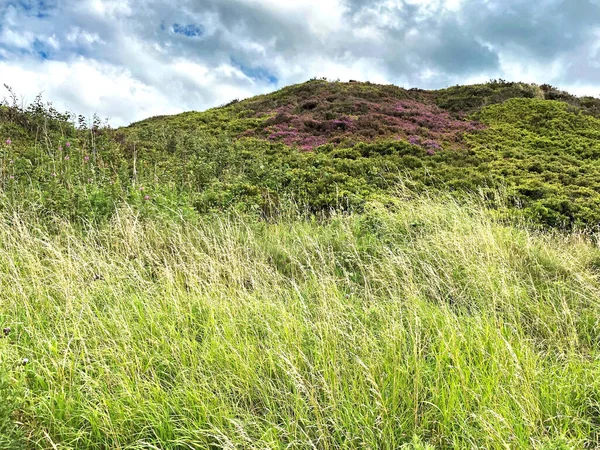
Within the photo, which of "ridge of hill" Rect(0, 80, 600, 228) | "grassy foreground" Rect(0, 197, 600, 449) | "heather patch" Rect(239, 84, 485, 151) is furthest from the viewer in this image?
"heather patch" Rect(239, 84, 485, 151)

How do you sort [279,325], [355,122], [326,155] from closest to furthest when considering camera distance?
[279,325]
[326,155]
[355,122]

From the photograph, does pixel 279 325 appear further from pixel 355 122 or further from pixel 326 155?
pixel 355 122

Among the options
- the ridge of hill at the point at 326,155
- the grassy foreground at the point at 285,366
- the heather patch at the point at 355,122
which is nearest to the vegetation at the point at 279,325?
the grassy foreground at the point at 285,366

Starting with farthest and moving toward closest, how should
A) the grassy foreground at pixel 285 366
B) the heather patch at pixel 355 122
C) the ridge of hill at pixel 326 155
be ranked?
the heather patch at pixel 355 122
the ridge of hill at pixel 326 155
the grassy foreground at pixel 285 366

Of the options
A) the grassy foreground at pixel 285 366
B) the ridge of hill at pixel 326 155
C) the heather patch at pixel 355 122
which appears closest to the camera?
the grassy foreground at pixel 285 366

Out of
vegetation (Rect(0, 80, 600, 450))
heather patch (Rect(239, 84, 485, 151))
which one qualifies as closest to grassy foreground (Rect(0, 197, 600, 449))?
vegetation (Rect(0, 80, 600, 450))

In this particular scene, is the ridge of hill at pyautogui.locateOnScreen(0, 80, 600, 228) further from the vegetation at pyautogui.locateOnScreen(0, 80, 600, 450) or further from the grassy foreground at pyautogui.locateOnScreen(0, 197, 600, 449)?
the grassy foreground at pyautogui.locateOnScreen(0, 197, 600, 449)

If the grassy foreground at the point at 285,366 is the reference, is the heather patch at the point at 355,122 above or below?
above

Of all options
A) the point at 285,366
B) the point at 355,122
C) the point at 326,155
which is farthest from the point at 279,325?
the point at 355,122

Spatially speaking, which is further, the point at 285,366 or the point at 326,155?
the point at 326,155

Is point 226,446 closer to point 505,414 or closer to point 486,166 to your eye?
point 505,414

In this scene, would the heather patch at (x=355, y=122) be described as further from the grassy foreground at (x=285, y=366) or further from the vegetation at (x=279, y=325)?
Result: the grassy foreground at (x=285, y=366)

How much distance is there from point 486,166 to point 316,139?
277 inches

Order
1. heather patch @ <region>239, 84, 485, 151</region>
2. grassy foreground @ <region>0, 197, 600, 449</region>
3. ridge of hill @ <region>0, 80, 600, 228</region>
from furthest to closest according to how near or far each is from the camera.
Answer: heather patch @ <region>239, 84, 485, 151</region>
ridge of hill @ <region>0, 80, 600, 228</region>
grassy foreground @ <region>0, 197, 600, 449</region>
